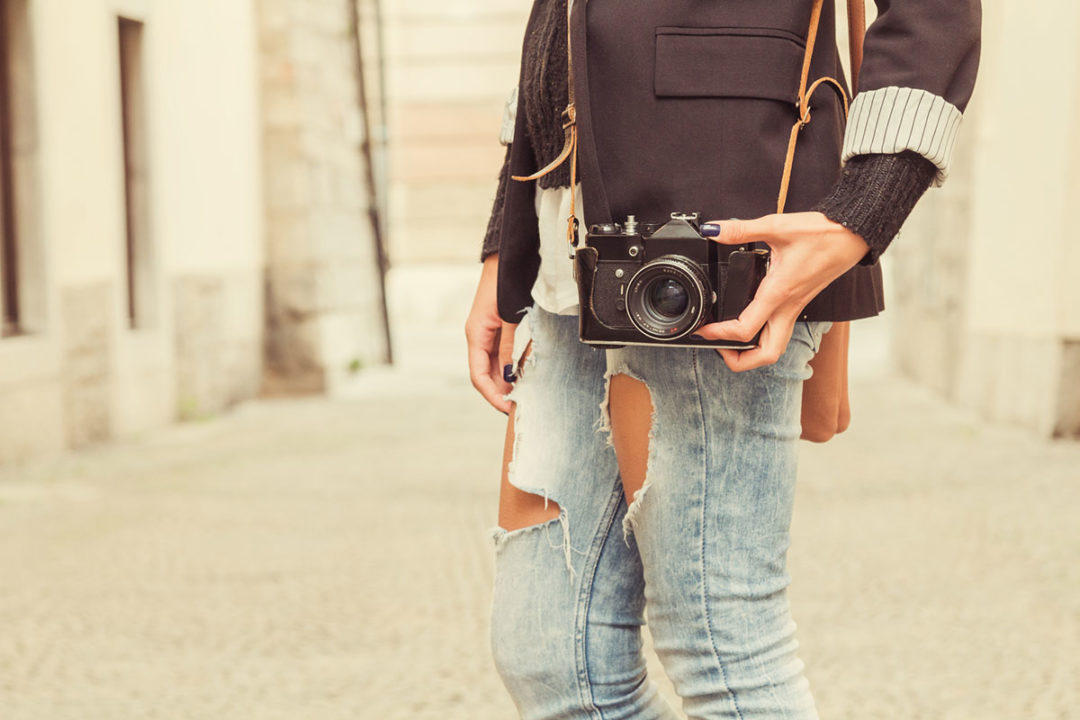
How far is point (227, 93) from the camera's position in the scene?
25.5ft

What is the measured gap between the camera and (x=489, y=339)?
1651mm

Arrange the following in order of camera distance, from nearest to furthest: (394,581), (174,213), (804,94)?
(804,94) → (394,581) → (174,213)

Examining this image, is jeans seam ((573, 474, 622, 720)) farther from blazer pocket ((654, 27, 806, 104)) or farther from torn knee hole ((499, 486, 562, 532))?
blazer pocket ((654, 27, 806, 104))

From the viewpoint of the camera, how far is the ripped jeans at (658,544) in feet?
4.30

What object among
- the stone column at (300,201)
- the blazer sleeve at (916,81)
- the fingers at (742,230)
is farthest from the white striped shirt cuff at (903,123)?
the stone column at (300,201)

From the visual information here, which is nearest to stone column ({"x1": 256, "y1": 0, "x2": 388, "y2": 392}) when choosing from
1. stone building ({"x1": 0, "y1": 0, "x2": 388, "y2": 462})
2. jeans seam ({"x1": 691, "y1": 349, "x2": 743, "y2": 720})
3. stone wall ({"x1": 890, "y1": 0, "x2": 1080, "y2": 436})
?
stone building ({"x1": 0, "y1": 0, "x2": 388, "y2": 462})

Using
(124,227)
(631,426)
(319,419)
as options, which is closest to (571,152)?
(631,426)

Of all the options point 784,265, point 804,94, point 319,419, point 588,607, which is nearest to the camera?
point 784,265

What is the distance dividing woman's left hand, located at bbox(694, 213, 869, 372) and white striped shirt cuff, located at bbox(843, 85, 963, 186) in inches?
3.7

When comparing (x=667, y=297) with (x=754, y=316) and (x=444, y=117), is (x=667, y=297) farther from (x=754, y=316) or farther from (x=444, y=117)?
(x=444, y=117)

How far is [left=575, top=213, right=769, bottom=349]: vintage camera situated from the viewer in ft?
3.96

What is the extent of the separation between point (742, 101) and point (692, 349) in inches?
10.0

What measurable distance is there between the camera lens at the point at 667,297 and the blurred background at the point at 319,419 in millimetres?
1711

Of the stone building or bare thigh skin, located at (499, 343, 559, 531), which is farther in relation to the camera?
the stone building
